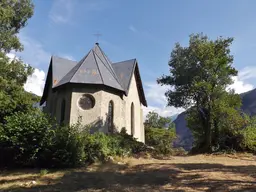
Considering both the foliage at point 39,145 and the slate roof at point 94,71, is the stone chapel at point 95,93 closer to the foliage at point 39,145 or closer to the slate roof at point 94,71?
the slate roof at point 94,71

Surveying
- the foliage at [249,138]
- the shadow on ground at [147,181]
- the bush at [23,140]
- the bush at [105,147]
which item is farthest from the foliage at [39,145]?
the foliage at [249,138]

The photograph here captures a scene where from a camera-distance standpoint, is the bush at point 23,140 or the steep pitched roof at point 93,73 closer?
the bush at point 23,140

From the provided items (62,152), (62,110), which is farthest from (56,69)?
(62,152)

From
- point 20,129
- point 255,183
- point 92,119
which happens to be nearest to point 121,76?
point 92,119

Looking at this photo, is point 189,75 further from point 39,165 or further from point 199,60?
point 39,165

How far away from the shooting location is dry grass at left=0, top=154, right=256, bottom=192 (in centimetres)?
958

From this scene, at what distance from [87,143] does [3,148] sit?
4879 millimetres

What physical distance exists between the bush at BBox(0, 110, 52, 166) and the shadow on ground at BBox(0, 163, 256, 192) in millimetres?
2656

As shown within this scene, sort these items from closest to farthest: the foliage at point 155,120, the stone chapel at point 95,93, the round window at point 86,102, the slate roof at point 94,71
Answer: the stone chapel at point 95,93 < the round window at point 86,102 < the slate roof at point 94,71 < the foliage at point 155,120

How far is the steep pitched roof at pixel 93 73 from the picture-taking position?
2264 centimetres

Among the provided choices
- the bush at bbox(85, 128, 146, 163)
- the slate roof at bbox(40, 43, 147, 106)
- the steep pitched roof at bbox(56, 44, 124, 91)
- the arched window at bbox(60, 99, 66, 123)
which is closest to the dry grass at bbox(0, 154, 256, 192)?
→ the bush at bbox(85, 128, 146, 163)

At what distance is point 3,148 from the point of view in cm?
1386

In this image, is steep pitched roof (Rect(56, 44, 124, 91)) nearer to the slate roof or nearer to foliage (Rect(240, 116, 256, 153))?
the slate roof

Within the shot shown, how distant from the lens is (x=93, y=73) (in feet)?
77.4
